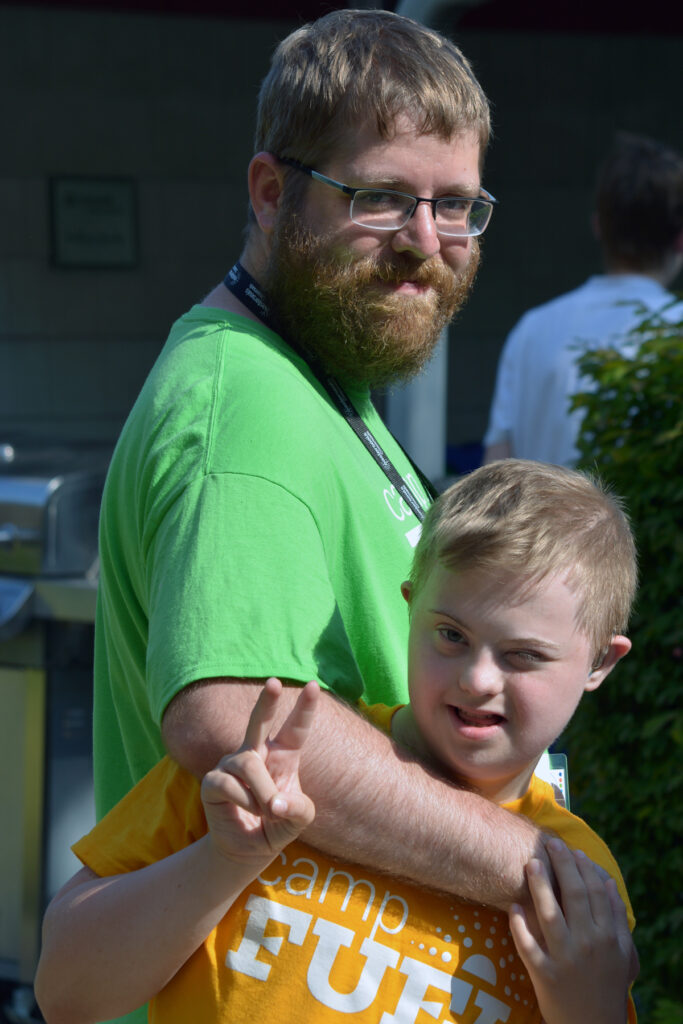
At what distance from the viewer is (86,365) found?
7477 millimetres

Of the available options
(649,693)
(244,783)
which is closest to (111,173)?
(649,693)

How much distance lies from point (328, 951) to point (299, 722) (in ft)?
1.06

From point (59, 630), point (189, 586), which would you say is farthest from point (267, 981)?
point (59, 630)

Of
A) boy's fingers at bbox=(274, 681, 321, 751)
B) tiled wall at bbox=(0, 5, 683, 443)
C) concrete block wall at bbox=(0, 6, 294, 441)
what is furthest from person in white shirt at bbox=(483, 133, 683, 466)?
concrete block wall at bbox=(0, 6, 294, 441)

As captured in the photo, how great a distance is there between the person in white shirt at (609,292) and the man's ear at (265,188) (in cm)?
188

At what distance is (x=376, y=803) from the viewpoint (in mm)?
1303

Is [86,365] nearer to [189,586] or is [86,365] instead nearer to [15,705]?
[15,705]

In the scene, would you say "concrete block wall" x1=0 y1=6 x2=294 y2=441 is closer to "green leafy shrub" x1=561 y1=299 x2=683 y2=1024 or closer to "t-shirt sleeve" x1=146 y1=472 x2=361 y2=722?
"green leafy shrub" x1=561 y1=299 x2=683 y2=1024

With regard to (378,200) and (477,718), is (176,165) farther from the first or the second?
(477,718)

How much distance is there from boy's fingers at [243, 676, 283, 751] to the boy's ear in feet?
1.57

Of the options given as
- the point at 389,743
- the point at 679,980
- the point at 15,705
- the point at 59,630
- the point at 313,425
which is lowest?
the point at 679,980

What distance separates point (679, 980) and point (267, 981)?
Answer: 64.8 inches

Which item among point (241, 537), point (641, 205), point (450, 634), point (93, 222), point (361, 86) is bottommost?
point (450, 634)

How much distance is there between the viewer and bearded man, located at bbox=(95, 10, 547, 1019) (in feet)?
4.25
